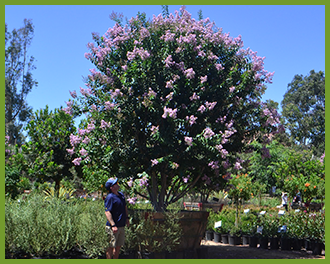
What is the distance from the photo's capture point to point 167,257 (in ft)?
23.2

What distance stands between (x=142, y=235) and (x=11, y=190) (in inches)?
430

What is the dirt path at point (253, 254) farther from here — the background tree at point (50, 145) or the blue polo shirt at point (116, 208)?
the background tree at point (50, 145)

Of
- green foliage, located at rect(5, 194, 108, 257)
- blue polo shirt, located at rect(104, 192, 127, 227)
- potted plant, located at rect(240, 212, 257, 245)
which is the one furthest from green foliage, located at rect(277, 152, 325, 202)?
blue polo shirt, located at rect(104, 192, 127, 227)

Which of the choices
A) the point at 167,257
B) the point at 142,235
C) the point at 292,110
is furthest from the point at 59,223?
the point at 292,110

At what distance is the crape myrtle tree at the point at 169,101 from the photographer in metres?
7.24

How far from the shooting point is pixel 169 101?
23.5 ft

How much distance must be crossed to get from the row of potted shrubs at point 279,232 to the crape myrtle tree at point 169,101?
2.53 metres

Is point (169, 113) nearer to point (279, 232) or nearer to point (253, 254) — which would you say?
point (253, 254)

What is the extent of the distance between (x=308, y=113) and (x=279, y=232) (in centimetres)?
4088

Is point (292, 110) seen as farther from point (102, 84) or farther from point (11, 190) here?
point (102, 84)

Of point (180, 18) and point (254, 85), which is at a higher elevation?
point (180, 18)

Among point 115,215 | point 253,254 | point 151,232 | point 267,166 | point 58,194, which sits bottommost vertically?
point 253,254

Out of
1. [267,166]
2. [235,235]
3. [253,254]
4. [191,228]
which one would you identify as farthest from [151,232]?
[267,166]

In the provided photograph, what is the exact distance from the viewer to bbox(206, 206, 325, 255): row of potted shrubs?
9.04 metres
